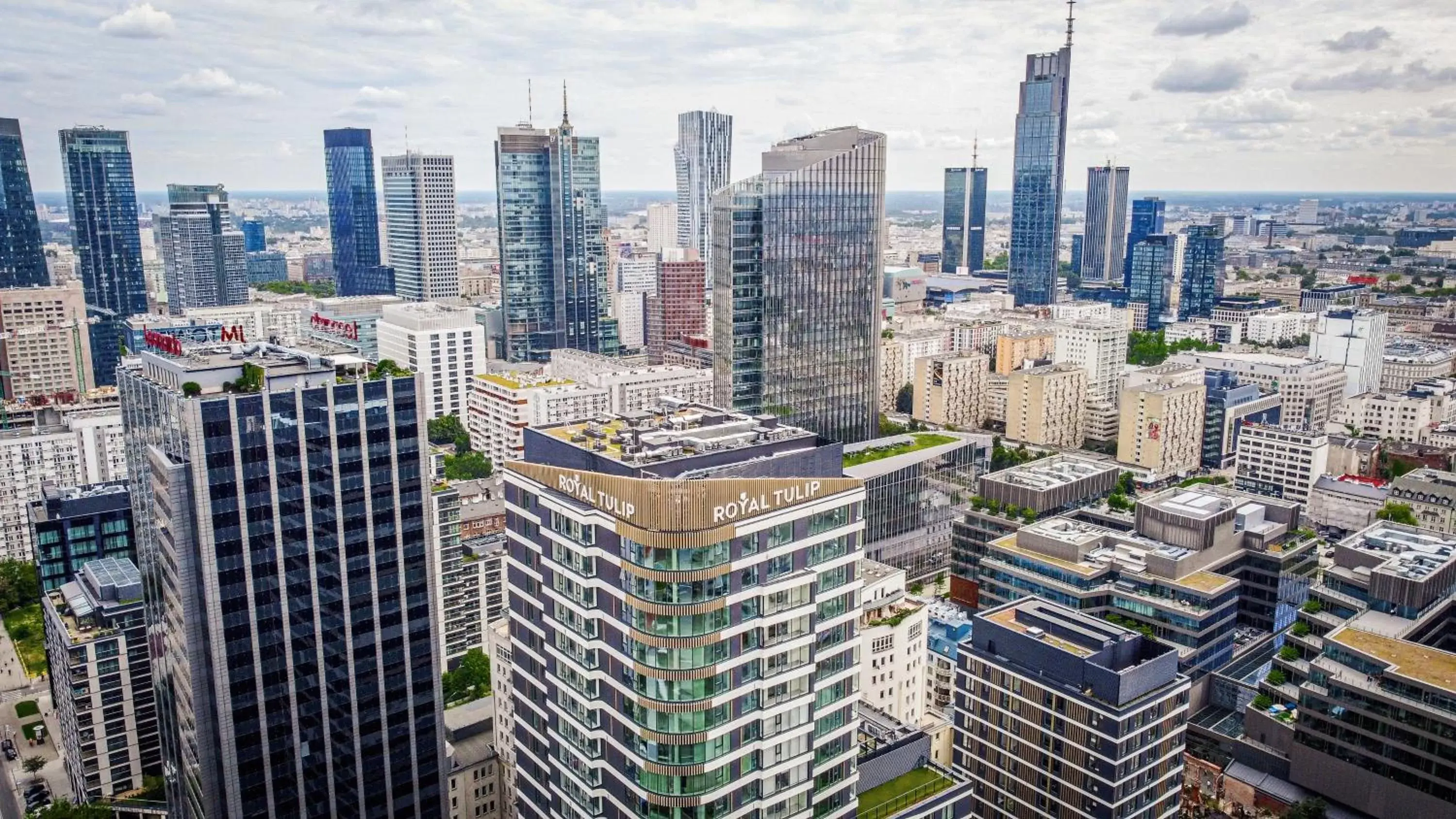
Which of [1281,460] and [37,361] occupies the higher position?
[37,361]

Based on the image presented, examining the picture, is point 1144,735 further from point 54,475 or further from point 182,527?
point 54,475

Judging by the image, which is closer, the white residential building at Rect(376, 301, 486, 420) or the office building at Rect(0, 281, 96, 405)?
the white residential building at Rect(376, 301, 486, 420)

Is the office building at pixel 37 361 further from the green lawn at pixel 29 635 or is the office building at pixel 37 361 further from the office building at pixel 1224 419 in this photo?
the office building at pixel 1224 419

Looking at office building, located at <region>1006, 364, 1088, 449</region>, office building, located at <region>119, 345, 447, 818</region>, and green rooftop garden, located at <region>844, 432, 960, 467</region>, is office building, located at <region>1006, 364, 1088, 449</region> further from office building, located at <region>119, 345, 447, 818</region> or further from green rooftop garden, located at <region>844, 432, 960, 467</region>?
office building, located at <region>119, 345, 447, 818</region>

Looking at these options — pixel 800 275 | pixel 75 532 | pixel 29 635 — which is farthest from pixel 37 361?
pixel 800 275

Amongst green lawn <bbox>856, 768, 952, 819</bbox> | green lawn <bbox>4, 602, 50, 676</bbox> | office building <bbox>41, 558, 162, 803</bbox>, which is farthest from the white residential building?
green lawn <bbox>856, 768, 952, 819</bbox>

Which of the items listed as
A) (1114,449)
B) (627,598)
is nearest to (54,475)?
(627,598)

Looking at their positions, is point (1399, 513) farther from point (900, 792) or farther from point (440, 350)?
point (440, 350)
